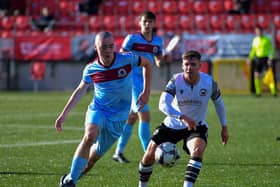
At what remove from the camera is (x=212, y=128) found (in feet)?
59.1

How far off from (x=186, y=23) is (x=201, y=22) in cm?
61

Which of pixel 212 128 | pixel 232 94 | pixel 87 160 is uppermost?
pixel 87 160

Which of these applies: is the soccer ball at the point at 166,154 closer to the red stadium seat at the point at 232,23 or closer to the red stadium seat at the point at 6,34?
the red stadium seat at the point at 232,23

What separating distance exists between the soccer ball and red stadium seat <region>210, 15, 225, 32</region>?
2362cm

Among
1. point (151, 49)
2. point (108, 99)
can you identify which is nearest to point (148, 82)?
point (108, 99)

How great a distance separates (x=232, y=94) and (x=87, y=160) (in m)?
21.2

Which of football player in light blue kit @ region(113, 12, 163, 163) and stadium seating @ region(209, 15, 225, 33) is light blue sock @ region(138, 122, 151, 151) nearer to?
football player in light blue kit @ region(113, 12, 163, 163)

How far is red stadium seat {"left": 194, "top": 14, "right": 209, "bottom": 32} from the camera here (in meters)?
32.8

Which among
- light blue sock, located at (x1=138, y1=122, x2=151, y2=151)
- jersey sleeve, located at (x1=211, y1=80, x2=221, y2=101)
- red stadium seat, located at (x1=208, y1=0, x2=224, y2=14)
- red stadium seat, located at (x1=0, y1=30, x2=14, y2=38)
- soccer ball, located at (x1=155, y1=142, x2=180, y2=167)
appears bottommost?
red stadium seat, located at (x1=0, y1=30, x2=14, y2=38)

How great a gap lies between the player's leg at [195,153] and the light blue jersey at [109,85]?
936 mm

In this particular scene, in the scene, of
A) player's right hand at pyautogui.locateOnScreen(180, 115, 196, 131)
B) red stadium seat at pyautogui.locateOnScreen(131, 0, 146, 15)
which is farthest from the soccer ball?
red stadium seat at pyautogui.locateOnScreen(131, 0, 146, 15)

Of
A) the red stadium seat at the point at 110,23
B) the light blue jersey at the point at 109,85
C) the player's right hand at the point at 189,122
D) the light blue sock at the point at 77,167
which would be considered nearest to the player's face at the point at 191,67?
the player's right hand at the point at 189,122

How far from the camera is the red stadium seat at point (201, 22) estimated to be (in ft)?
107

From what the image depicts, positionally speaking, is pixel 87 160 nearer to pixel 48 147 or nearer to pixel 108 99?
pixel 108 99
